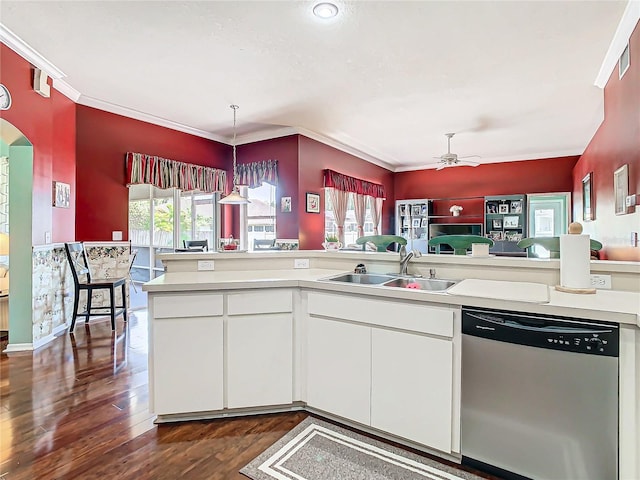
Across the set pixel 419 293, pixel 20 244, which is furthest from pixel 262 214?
pixel 419 293

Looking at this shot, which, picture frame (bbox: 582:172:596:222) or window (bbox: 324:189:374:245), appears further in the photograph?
window (bbox: 324:189:374:245)

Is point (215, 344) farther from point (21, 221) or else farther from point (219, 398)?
point (21, 221)

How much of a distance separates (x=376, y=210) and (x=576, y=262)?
604 cm

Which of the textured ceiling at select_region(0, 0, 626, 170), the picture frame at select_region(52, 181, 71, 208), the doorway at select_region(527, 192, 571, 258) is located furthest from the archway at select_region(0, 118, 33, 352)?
the doorway at select_region(527, 192, 571, 258)

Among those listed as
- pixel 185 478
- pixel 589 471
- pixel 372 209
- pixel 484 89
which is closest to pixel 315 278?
pixel 185 478

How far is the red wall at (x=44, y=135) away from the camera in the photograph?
3082 millimetres

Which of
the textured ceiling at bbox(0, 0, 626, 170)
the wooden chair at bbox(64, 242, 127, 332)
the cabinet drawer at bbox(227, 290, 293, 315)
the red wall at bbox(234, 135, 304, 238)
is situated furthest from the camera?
the red wall at bbox(234, 135, 304, 238)

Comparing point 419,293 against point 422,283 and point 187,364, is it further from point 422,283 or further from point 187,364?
point 187,364

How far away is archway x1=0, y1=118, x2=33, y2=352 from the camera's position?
332cm

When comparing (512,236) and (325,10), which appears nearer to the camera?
(325,10)

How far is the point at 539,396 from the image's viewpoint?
1.55 metres

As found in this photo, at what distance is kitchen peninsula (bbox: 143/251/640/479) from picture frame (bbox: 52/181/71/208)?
242 centimetres

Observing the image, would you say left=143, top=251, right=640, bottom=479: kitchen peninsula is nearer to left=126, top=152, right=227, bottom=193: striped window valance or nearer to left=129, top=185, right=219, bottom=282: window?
left=126, top=152, right=227, bottom=193: striped window valance

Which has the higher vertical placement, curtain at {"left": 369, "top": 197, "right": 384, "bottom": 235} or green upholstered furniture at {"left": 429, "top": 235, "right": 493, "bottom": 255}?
curtain at {"left": 369, "top": 197, "right": 384, "bottom": 235}
